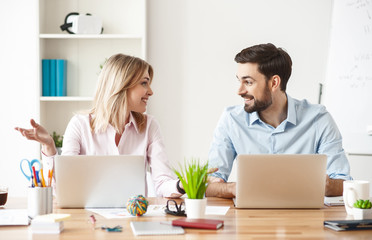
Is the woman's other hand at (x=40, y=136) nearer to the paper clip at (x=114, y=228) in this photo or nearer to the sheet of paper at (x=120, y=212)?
the sheet of paper at (x=120, y=212)

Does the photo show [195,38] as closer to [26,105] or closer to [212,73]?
[212,73]

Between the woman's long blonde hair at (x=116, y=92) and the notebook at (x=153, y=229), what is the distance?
3.11 feet

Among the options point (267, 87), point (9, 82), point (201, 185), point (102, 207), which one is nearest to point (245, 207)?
point (201, 185)

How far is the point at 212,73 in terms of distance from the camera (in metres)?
3.96

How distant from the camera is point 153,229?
1595mm

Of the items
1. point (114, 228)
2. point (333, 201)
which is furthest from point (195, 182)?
point (333, 201)

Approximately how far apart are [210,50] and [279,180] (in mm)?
2181

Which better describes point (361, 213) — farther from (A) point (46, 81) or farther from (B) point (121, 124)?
(A) point (46, 81)

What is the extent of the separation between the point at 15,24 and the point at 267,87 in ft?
6.60

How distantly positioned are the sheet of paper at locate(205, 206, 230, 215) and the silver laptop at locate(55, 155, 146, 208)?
0.26 metres

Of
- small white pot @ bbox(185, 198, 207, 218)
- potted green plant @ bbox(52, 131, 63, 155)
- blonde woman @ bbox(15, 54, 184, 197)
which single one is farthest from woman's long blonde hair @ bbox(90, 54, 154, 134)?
potted green plant @ bbox(52, 131, 63, 155)

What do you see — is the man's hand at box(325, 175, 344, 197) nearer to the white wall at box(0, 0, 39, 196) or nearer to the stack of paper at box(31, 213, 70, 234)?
the stack of paper at box(31, 213, 70, 234)

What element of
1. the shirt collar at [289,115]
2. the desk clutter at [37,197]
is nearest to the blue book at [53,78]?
the shirt collar at [289,115]

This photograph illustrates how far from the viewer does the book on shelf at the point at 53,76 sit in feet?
12.5
